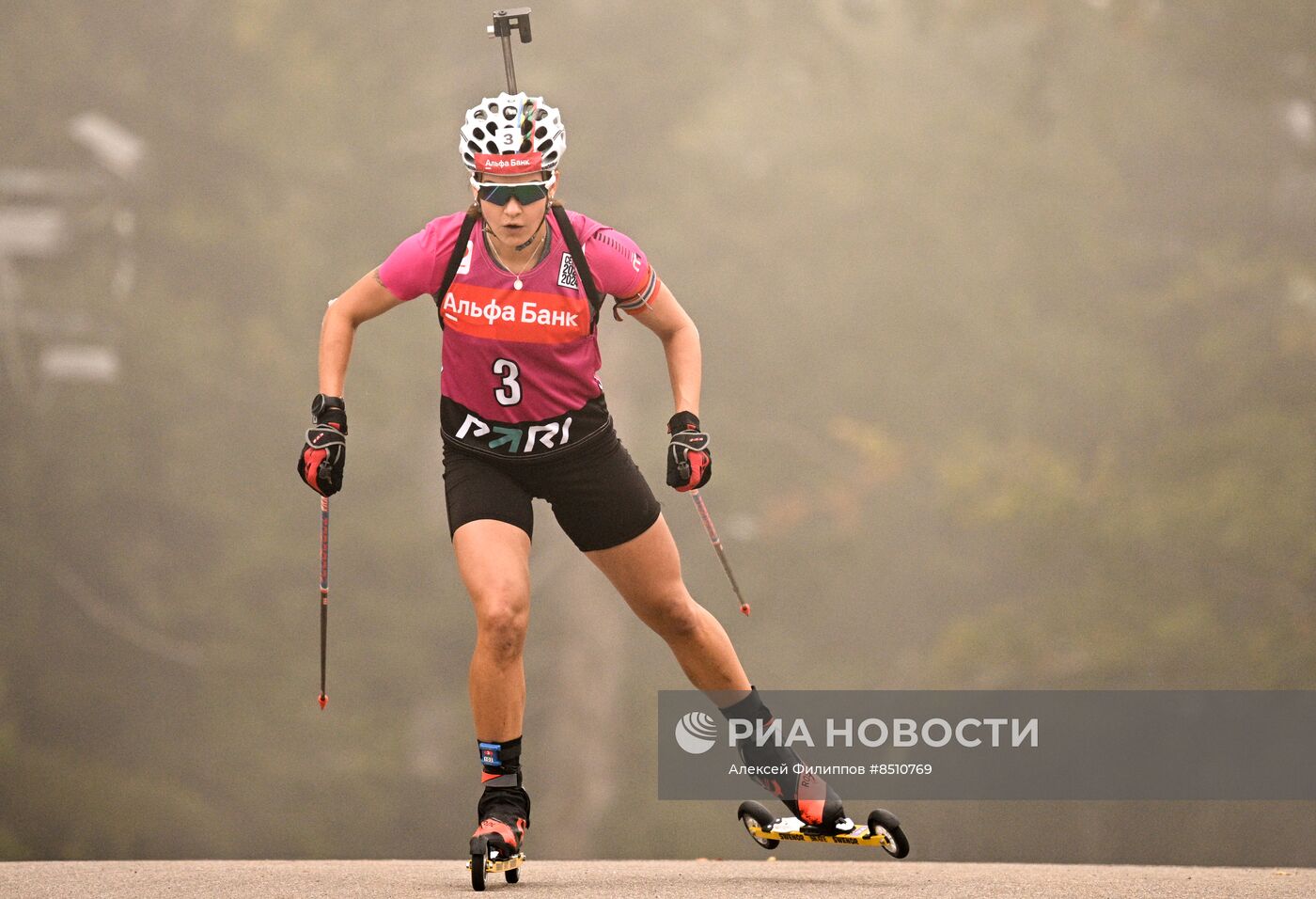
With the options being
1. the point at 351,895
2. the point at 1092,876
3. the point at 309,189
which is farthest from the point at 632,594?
the point at 309,189

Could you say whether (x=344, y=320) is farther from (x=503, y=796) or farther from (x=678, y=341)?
(x=503, y=796)

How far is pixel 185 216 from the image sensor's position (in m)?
6.24

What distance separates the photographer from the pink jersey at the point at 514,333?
385 cm

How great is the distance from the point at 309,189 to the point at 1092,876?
4064 millimetres

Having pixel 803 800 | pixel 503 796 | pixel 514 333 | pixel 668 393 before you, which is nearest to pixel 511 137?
pixel 514 333

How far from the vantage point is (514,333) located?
3854 millimetres

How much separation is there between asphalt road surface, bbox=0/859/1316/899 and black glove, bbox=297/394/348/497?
1.03 m

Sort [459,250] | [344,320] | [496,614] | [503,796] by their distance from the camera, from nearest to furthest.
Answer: [496,614]
[503,796]
[459,250]
[344,320]

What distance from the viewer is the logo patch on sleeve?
12.8ft

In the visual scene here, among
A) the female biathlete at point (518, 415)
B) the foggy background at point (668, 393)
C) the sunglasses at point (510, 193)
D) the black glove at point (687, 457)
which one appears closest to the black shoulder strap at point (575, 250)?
the female biathlete at point (518, 415)

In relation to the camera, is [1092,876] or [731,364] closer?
[1092,876]

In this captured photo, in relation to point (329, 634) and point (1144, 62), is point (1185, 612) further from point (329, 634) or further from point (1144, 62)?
point (329, 634)

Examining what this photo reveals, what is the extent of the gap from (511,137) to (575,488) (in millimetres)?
924

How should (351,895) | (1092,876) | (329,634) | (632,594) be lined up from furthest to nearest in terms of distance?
(329,634) < (1092,876) < (632,594) < (351,895)
